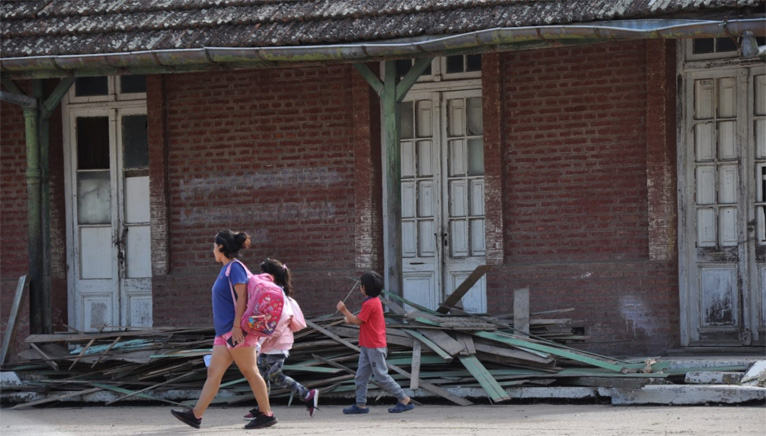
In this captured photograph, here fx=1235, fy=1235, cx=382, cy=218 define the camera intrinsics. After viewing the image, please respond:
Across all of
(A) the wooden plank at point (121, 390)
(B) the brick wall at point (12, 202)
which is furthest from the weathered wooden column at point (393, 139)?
(B) the brick wall at point (12, 202)

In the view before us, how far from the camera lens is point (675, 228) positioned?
12898 mm

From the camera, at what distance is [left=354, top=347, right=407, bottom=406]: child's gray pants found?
10.0 metres

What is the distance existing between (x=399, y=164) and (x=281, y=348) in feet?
9.88

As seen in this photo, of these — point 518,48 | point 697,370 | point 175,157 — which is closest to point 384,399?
point 697,370

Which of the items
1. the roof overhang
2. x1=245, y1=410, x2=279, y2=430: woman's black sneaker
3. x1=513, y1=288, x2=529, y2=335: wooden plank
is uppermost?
the roof overhang

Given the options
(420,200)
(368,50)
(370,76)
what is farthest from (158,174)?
(368,50)

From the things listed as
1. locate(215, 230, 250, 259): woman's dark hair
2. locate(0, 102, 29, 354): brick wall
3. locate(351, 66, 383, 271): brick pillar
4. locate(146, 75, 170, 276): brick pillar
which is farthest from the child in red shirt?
locate(0, 102, 29, 354): brick wall

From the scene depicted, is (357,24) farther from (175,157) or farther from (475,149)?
(175,157)

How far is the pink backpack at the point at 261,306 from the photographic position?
9086mm

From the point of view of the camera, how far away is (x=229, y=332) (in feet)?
29.9

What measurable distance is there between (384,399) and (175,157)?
478cm

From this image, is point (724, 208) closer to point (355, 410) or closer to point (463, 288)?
point (463, 288)

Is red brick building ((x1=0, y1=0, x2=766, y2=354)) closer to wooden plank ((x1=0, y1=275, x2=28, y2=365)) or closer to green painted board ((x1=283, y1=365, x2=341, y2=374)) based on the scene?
wooden plank ((x1=0, y1=275, x2=28, y2=365))

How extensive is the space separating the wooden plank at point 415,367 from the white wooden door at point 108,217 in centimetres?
488
